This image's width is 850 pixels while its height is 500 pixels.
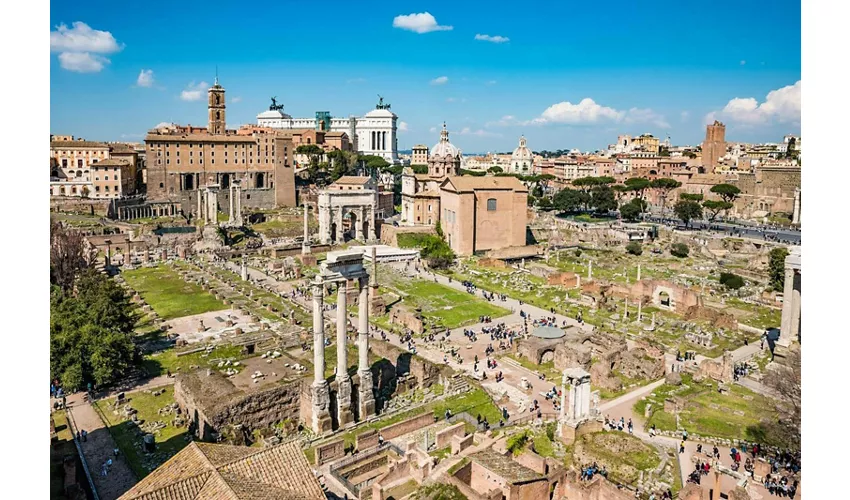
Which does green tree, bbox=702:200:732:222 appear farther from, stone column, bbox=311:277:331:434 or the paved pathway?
the paved pathway

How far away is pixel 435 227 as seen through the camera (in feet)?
157

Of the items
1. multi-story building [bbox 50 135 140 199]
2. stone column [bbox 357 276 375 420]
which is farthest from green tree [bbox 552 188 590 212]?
stone column [bbox 357 276 375 420]

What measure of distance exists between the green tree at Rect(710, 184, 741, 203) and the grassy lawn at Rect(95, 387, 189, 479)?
64.3 meters

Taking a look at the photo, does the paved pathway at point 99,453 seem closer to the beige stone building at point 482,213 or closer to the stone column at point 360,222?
the beige stone building at point 482,213

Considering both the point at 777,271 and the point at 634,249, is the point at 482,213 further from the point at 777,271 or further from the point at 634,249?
the point at 777,271

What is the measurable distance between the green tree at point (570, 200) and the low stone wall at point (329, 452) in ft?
180

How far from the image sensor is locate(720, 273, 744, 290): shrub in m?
35.8

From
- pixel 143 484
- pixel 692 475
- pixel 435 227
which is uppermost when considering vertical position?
pixel 435 227

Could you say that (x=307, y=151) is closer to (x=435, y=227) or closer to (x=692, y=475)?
(x=435, y=227)

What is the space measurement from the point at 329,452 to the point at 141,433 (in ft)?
18.7

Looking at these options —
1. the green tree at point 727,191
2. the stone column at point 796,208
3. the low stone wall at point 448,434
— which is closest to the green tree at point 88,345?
the low stone wall at point 448,434

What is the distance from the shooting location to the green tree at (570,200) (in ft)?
218
